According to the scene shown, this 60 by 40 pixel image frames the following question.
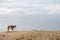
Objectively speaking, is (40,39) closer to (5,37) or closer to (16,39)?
(16,39)

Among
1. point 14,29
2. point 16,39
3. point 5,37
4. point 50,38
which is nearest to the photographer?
point 50,38

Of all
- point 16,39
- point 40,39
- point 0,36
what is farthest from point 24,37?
point 0,36

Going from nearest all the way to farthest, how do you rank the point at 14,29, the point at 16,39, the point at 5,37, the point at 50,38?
the point at 50,38 < the point at 16,39 < the point at 5,37 < the point at 14,29

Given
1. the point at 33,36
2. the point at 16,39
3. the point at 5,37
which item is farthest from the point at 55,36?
the point at 5,37

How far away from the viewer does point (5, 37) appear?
25.2 m

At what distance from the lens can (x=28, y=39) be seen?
73.4 feet

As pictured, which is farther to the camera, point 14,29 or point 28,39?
point 14,29

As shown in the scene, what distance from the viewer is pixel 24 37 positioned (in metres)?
23.4

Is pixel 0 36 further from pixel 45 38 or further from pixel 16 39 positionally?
pixel 45 38

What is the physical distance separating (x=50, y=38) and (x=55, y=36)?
885mm

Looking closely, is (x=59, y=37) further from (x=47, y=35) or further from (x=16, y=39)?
(x=16, y=39)

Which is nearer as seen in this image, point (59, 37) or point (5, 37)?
point (59, 37)

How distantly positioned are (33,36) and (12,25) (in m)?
12.2

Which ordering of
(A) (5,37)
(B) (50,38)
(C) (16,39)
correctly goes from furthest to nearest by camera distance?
(A) (5,37)
(C) (16,39)
(B) (50,38)
